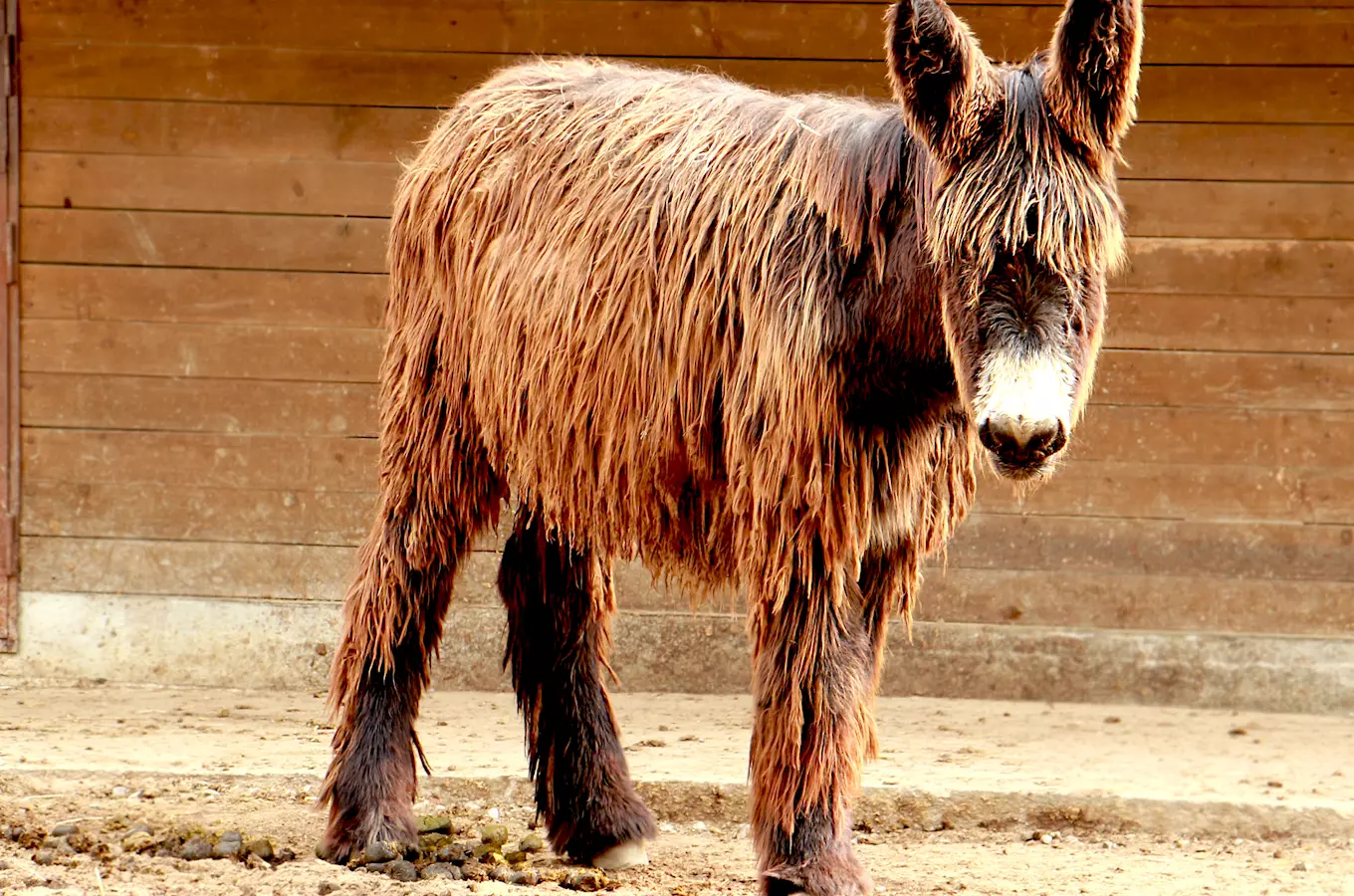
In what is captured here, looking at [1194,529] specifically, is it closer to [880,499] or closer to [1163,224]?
[1163,224]

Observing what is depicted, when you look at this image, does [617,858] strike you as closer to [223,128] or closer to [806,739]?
[806,739]

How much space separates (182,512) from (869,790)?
3008 mm

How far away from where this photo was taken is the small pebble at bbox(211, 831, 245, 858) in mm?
4070

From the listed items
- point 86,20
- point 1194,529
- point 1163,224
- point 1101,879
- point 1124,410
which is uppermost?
point 86,20

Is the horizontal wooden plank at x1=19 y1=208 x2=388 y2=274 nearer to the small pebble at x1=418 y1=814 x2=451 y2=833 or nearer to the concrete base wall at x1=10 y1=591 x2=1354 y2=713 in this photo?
the concrete base wall at x1=10 y1=591 x2=1354 y2=713

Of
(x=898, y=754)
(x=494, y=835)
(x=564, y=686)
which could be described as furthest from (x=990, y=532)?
(x=494, y=835)

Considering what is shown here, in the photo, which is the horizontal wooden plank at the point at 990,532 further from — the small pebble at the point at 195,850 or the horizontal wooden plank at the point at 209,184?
the small pebble at the point at 195,850

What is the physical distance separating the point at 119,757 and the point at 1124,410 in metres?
3.75

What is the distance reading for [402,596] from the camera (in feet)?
14.3

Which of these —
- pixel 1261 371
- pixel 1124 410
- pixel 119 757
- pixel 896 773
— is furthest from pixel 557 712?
pixel 1261 371

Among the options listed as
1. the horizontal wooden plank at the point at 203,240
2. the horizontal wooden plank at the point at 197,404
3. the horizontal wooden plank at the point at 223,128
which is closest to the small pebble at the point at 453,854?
the horizontal wooden plank at the point at 197,404

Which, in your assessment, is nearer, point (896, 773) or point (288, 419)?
point (896, 773)

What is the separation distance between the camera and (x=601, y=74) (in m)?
4.40

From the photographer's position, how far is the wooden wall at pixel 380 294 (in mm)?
6199
